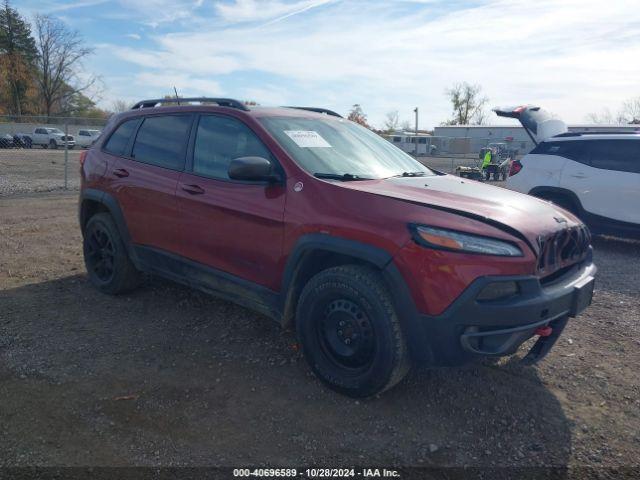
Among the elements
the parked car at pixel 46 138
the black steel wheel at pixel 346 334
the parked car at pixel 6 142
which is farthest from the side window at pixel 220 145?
the parked car at pixel 46 138

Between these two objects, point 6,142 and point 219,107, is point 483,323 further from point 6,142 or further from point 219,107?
point 6,142

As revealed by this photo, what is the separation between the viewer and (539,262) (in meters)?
2.94

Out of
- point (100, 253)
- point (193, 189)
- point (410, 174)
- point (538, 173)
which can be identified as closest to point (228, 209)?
point (193, 189)

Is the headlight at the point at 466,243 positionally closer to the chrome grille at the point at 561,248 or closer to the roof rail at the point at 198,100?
the chrome grille at the point at 561,248

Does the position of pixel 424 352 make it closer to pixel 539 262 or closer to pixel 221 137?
pixel 539 262

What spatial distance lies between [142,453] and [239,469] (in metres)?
0.53

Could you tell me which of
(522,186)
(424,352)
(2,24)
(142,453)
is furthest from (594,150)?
(2,24)

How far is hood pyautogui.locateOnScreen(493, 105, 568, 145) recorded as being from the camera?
10617 mm

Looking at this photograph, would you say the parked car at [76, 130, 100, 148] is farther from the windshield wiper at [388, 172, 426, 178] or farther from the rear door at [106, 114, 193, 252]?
the windshield wiper at [388, 172, 426, 178]

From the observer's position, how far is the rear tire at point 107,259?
4.88m

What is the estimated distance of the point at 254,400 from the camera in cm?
326

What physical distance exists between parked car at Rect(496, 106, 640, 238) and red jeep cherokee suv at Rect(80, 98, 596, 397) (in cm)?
481

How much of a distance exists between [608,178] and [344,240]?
6.48 m

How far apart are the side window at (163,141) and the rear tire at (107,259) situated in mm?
774
